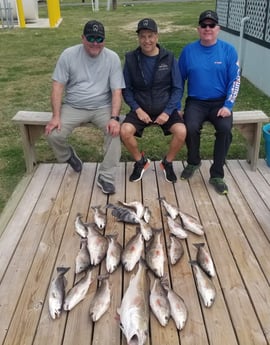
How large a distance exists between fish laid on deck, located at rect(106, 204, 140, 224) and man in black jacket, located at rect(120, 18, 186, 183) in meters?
0.78

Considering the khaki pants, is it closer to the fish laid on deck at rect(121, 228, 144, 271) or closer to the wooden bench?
the wooden bench

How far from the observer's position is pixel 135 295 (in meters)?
2.69

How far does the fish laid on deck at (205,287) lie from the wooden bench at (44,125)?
1.89 meters

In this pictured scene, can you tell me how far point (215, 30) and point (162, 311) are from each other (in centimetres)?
278

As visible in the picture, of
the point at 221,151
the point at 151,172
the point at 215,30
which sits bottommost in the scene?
the point at 151,172

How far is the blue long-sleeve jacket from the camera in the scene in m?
4.05

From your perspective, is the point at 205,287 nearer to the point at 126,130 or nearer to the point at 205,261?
the point at 205,261

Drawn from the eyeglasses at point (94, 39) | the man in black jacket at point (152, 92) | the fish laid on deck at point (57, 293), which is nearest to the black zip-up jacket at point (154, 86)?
the man in black jacket at point (152, 92)

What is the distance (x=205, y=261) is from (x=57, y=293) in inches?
44.8

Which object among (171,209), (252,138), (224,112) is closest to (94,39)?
(224,112)

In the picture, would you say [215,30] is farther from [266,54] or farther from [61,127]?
[266,54]

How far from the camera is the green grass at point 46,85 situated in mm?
5035

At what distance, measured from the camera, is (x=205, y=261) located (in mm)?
3064

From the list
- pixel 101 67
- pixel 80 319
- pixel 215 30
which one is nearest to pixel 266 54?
pixel 215 30
